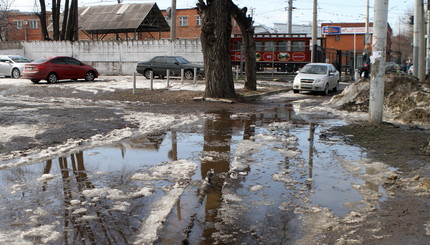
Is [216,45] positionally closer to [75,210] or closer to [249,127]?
[249,127]

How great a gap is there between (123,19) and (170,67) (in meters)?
18.3

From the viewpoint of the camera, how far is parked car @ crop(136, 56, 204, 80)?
2825 centimetres

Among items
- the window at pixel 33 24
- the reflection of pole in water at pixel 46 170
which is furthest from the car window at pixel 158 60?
the window at pixel 33 24

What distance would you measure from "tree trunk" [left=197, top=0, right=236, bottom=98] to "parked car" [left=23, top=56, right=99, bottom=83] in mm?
11363

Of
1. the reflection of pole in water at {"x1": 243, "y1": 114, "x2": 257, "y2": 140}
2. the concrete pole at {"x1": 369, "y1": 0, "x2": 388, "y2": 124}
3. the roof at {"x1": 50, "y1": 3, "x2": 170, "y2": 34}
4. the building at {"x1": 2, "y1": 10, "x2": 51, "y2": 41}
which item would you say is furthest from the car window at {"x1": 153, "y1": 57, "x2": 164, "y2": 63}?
the building at {"x1": 2, "y1": 10, "x2": 51, "y2": 41}

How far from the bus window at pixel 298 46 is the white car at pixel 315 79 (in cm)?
878

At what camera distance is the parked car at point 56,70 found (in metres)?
24.1

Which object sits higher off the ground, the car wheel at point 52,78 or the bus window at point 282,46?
the bus window at point 282,46

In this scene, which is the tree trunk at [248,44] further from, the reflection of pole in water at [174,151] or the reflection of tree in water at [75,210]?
the reflection of tree in water at [75,210]

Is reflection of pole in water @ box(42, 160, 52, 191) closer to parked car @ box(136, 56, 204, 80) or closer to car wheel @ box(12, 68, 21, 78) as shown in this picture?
parked car @ box(136, 56, 204, 80)

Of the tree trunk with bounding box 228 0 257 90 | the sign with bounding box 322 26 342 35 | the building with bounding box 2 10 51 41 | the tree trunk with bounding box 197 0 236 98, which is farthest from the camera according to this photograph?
the building with bounding box 2 10 51 41

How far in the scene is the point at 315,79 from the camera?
22.0 m

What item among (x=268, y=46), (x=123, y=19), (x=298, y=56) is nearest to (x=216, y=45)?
(x=268, y=46)

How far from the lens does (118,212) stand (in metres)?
5.00
